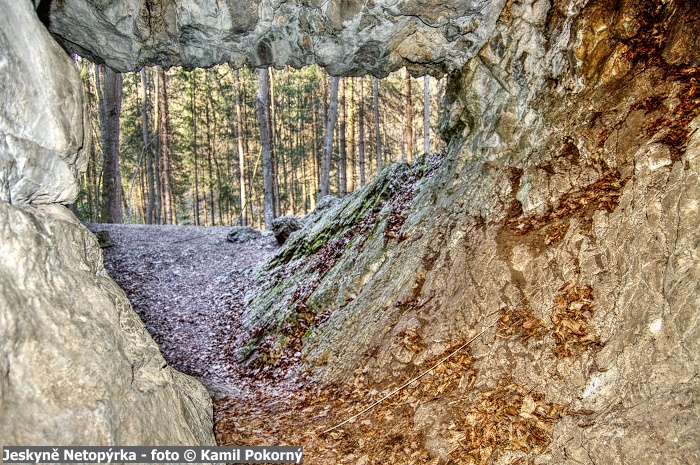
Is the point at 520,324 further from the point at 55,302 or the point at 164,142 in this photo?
the point at 164,142

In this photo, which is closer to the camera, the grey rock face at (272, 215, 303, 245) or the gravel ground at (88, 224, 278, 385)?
the gravel ground at (88, 224, 278, 385)

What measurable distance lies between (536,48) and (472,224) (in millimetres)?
3185

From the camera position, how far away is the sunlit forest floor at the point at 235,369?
17.5ft

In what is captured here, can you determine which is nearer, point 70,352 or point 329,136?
point 70,352

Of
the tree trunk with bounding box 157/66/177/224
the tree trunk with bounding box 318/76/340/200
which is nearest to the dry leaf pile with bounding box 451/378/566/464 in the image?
the tree trunk with bounding box 318/76/340/200

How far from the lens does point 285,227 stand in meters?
15.0

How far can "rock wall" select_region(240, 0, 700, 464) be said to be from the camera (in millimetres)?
4453

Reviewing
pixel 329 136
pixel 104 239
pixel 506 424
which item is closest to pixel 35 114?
pixel 506 424

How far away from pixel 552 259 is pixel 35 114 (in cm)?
613

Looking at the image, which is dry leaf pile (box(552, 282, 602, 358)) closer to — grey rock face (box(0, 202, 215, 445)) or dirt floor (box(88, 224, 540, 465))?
dirt floor (box(88, 224, 540, 465))

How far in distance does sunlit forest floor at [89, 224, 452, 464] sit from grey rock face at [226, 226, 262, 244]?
31cm

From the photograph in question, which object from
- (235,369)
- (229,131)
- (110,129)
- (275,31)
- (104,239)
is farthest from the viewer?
(229,131)

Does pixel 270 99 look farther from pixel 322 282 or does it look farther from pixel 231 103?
pixel 322 282

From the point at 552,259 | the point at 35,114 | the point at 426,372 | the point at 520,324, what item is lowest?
the point at 426,372
